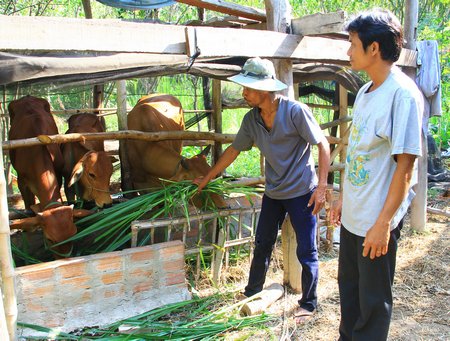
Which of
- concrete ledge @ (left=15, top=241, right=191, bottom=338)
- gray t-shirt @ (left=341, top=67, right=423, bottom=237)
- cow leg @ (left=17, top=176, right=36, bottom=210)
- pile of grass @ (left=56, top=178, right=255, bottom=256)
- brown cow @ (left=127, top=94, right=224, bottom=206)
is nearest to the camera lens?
gray t-shirt @ (left=341, top=67, right=423, bottom=237)

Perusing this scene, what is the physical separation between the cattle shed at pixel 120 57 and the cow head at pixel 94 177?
0.44m

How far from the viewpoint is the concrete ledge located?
3426 millimetres

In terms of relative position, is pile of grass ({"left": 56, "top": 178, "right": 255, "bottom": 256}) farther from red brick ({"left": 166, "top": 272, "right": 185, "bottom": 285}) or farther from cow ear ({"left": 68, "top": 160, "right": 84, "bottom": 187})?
cow ear ({"left": 68, "top": 160, "right": 84, "bottom": 187})

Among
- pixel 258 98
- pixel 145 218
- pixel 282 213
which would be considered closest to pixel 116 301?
pixel 145 218

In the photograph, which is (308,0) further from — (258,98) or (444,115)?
(258,98)

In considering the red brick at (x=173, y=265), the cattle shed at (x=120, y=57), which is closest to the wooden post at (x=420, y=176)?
the cattle shed at (x=120, y=57)

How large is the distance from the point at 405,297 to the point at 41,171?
3.70 meters

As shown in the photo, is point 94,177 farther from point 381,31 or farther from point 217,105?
point 381,31

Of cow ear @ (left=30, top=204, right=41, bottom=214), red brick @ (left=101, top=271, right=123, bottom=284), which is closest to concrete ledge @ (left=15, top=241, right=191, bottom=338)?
red brick @ (left=101, top=271, right=123, bottom=284)

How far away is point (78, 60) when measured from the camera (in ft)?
12.5

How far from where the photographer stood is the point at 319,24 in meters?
3.68

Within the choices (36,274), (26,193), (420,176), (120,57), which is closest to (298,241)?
(36,274)

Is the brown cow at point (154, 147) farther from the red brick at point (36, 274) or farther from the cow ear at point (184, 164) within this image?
the red brick at point (36, 274)

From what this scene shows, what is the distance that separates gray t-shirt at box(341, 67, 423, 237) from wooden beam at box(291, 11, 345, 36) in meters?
1.06
